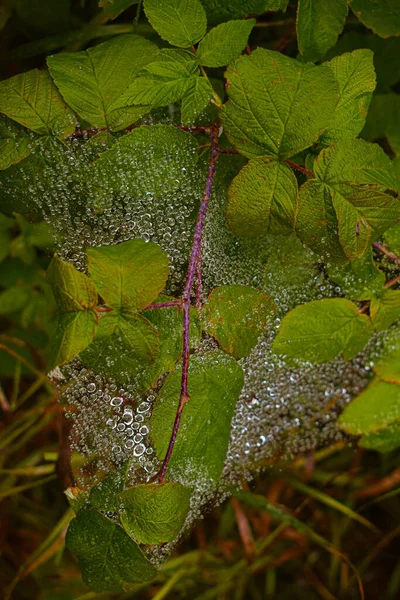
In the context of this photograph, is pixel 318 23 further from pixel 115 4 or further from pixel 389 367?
pixel 389 367

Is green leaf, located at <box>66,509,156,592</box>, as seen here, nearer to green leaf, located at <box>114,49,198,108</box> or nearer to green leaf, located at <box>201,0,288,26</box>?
green leaf, located at <box>114,49,198,108</box>

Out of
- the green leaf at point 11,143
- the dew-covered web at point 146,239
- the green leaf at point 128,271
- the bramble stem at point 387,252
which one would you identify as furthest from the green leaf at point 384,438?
the green leaf at point 11,143

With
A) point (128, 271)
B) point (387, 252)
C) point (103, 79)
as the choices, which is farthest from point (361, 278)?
point (103, 79)

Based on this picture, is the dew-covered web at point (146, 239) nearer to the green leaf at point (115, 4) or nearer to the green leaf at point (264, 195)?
the green leaf at point (264, 195)

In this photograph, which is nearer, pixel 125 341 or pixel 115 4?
pixel 125 341

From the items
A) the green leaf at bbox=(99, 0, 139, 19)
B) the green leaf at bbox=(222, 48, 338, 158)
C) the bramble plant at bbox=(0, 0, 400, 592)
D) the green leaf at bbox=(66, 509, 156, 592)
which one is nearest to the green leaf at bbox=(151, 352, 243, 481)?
the bramble plant at bbox=(0, 0, 400, 592)

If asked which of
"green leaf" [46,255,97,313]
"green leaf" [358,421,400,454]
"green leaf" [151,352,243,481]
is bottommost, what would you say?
"green leaf" [358,421,400,454]
